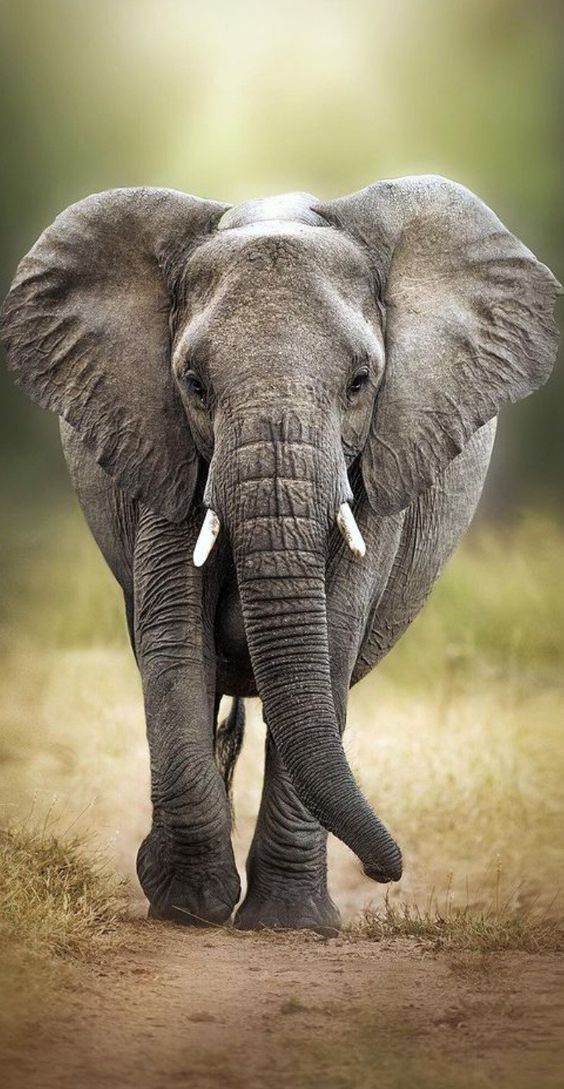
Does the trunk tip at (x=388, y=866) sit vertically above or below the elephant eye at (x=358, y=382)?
below

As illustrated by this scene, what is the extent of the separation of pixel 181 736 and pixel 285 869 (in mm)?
584

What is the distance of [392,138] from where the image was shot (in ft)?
33.4

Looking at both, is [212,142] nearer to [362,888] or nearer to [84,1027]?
[362,888]

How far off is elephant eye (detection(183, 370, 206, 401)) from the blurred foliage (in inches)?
124

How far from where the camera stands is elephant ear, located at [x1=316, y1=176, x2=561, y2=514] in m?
5.10

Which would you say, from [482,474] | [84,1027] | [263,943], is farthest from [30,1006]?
[482,474]

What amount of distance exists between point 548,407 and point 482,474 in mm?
4765

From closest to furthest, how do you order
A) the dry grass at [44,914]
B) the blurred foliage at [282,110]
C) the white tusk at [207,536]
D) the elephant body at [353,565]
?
the dry grass at [44,914] → the white tusk at [207,536] → the elephant body at [353,565] → the blurred foliage at [282,110]

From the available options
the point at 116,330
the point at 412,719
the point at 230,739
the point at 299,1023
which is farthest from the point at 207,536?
the point at 412,719

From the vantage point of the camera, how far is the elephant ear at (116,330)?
5.16m

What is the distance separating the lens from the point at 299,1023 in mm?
3955

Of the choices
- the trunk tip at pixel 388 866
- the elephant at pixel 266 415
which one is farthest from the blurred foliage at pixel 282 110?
the trunk tip at pixel 388 866

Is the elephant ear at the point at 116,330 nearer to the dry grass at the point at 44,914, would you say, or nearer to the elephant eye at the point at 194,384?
the elephant eye at the point at 194,384

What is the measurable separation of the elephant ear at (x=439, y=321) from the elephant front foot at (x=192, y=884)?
109 centimetres
